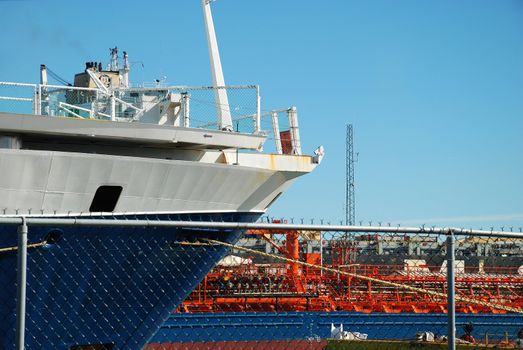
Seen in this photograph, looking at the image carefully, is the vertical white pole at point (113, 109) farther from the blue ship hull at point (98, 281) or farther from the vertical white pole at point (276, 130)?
the vertical white pole at point (276, 130)

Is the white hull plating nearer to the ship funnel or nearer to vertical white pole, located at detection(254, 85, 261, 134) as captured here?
vertical white pole, located at detection(254, 85, 261, 134)

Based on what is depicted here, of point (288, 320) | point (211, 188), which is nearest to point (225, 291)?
point (288, 320)

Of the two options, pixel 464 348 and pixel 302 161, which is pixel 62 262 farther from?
pixel 464 348

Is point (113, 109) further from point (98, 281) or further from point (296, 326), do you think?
point (296, 326)

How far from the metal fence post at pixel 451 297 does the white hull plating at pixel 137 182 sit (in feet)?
22.2

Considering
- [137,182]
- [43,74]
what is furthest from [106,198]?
[43,74]

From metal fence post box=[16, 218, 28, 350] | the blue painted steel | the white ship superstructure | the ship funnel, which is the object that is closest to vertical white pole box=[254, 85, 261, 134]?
the white ship superstructure

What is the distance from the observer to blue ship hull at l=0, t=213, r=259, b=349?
14125mm

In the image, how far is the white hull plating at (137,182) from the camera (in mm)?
13781

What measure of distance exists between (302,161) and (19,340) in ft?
33.3

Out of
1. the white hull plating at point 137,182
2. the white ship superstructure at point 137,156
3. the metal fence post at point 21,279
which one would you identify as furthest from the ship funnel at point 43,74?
the metal fence post at point 21,279

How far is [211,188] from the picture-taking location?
52.3ft

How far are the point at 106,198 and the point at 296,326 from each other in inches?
484

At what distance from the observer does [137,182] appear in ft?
48.8
